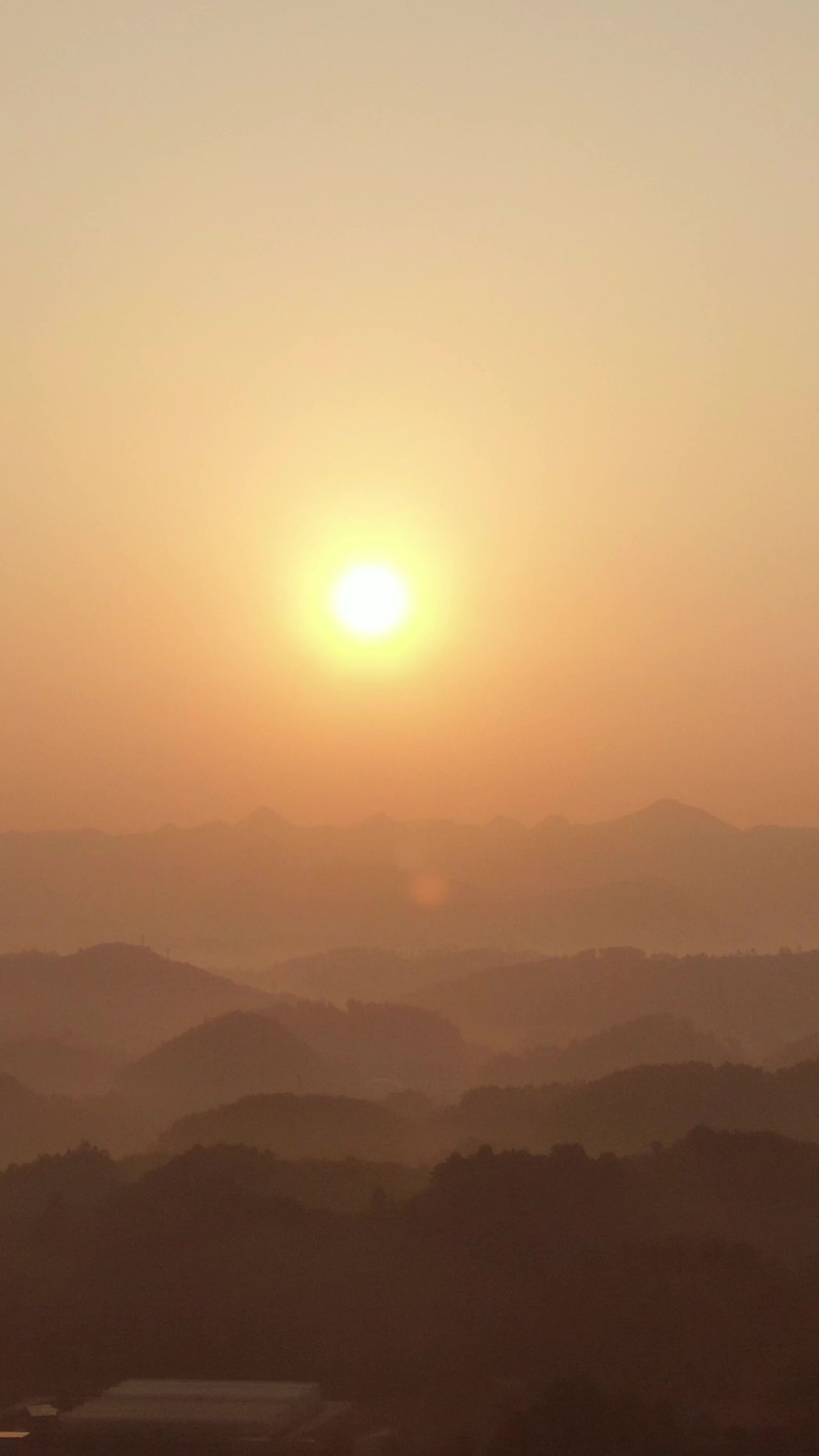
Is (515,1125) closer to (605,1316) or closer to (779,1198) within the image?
(779,1198)

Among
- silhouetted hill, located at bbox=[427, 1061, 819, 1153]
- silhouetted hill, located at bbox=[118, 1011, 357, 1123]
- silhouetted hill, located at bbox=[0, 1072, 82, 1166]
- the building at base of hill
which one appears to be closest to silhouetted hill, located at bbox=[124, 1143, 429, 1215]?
the building at base of hill

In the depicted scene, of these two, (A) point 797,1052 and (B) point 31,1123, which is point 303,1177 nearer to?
(B) point 31,1123

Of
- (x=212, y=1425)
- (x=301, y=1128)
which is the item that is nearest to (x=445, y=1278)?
(x=212, y=1425)

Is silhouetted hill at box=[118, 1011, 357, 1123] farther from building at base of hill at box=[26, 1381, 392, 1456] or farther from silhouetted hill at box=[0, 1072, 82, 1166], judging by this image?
building at base of hill at box=[26, 1381, 392, 1456]

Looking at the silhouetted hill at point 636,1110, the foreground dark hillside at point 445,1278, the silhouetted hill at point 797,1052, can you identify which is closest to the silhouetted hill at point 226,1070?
the silhouetted hill at point 797,1052

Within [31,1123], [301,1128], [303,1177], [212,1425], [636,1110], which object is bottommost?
[212,1425]

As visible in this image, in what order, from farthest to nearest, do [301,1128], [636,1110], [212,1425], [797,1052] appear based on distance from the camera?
1. [797,1052]
2. [636,1110]
3. [301,1128]
4. [212,1425]
